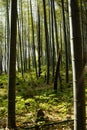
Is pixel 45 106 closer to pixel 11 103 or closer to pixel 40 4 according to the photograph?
pixel 11 103

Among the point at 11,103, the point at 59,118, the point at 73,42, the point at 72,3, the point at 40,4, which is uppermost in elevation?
the point at 40,4

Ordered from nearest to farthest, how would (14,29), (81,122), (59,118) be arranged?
(81,122) < (14,29) < (59,118)

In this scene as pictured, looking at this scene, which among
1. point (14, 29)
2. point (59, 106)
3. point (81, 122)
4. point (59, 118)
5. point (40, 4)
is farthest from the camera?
point (40, 4)

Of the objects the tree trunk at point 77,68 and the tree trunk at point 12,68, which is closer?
the tree trunk at point 77,68

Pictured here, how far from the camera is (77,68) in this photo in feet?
8.91

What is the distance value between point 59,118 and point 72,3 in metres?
4.72

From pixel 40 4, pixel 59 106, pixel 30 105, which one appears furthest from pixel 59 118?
pixel 40 4

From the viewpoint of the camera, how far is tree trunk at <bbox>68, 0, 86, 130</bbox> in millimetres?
2682

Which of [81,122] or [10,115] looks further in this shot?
[10,115]

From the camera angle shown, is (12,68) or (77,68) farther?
(12,68)

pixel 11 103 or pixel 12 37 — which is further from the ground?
pixel 12 37

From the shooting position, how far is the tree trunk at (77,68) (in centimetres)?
268

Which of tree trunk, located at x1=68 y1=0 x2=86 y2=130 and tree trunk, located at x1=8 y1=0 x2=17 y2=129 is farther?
tree trunk, located at x1=8 y1=0 x2=17 y2=129

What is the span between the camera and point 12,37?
Result: 5938mm
